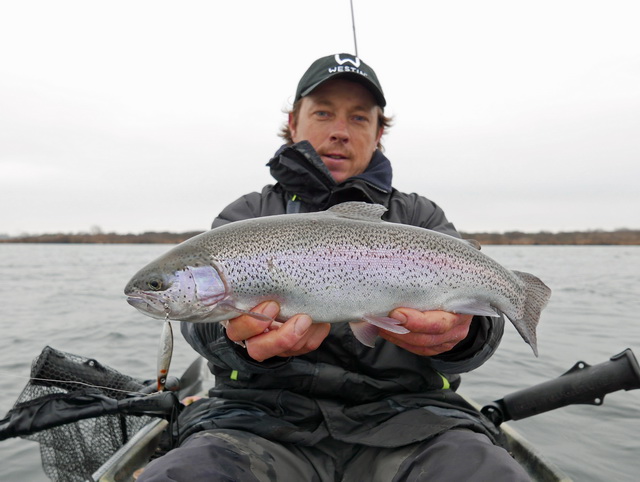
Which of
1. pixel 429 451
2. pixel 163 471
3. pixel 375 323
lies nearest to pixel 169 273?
pixel 163 471

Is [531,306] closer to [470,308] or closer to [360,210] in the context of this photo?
[470,308]

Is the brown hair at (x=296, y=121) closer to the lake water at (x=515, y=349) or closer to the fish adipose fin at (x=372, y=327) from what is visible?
the fish adipose fin at (x=372, y=327)

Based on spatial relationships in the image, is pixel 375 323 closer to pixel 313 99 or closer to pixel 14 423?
pixel 313 99

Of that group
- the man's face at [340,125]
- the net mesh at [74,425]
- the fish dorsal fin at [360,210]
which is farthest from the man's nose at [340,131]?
the net mesh at [74,425]

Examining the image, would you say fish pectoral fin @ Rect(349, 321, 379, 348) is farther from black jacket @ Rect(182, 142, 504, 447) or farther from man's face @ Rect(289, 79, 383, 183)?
man's face @ Rect(289, 79, 383, 183)

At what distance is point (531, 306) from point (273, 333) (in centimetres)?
163

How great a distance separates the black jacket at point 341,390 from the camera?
277 centimetres

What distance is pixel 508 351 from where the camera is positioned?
9.79 m

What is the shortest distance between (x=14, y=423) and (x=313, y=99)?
307 cm

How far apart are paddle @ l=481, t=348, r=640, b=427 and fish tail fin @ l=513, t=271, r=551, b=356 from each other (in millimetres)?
1027

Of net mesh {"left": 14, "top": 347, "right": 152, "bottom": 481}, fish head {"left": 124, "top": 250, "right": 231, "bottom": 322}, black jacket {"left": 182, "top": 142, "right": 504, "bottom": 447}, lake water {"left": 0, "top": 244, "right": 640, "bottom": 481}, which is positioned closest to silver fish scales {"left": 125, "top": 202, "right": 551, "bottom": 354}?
fish head {"left": 124, "top": 250, "right": 231, "bottom": 322}

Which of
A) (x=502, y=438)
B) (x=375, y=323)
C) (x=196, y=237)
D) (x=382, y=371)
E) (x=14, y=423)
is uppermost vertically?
(x=196, y=237)

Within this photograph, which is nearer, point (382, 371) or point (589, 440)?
point (382, 371)

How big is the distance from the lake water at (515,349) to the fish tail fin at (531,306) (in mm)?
2634
